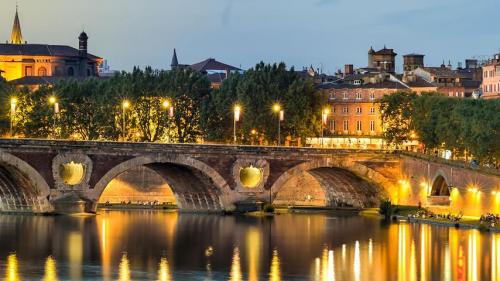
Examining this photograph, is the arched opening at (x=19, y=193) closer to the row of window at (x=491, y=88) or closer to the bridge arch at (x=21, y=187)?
the bridge arch at (x=21, y=187)

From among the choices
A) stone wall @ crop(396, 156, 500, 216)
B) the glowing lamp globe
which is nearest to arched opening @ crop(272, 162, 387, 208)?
the glowing lamp globe

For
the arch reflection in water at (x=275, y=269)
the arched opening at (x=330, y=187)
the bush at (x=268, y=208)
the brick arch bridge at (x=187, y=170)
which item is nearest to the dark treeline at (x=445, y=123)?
the brick arch bridge at (x=187, y=170)

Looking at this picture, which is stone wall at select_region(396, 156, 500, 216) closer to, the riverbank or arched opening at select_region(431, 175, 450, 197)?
arched opening at select_region(431, 175, 450, 197)

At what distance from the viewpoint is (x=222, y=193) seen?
131 m

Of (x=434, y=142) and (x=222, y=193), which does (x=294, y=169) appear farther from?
(x=434, y=142)

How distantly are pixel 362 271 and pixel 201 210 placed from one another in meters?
43.6

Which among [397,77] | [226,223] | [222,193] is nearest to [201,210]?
[222,193]

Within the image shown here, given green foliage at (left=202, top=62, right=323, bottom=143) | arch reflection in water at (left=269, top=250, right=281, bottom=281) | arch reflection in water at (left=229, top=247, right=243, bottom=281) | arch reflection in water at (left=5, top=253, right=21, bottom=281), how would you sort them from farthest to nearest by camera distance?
green foliage at (left=202, top=62, right=323, bottom=143) → arch reflection in water at (left=269, top=250, right=281, bottom=281) → arch reflection in water at (left=229, top=247, right=243, bottom=281) → arch reflection in water at (left=5, top=253, right=21, bottom=281)

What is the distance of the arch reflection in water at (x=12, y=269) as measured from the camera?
282ft

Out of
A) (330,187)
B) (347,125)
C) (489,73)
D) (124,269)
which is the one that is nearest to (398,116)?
(330,187)

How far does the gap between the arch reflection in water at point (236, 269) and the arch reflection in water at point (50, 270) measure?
Answer: 987cm

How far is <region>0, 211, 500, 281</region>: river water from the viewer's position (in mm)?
90000

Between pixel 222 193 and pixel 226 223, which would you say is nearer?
pixel 226 223

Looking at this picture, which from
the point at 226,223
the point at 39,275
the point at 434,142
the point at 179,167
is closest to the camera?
the point at 39,275
